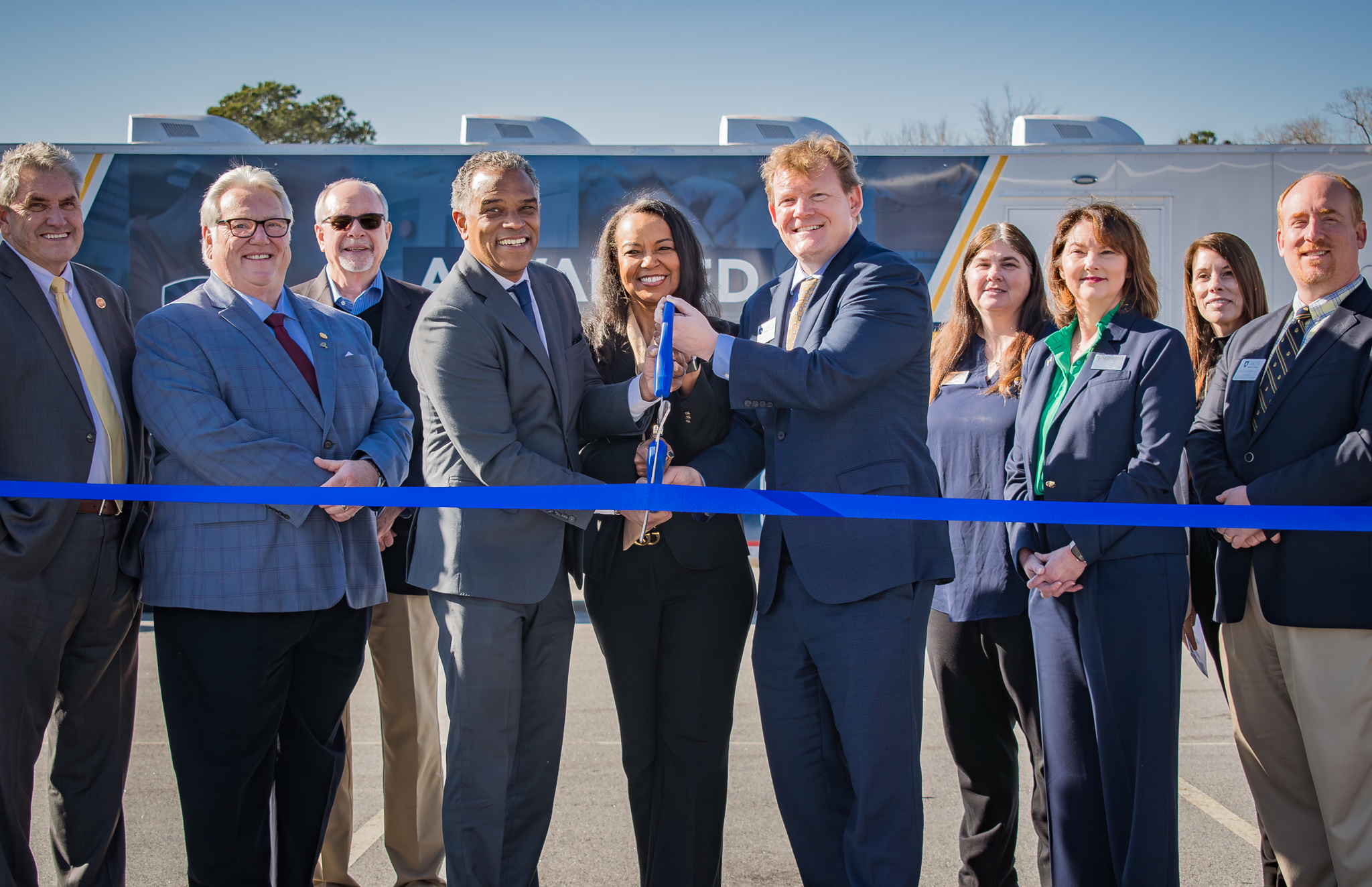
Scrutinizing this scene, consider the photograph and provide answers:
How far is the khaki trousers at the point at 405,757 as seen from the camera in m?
3.39

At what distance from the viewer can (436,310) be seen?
9.39 feet

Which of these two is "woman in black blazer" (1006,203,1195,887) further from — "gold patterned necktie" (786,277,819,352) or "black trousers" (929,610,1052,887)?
"gold patterned necktie" (786,277,819,352)

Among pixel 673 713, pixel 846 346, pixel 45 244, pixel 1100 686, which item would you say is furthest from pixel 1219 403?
pixel 45 244

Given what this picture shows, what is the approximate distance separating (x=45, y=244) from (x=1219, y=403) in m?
3.66

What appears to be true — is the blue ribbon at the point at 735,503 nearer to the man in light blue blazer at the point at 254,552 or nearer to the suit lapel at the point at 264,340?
the man in light blue blazer at the point at 254,552

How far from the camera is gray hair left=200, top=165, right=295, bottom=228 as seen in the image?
2984 mm

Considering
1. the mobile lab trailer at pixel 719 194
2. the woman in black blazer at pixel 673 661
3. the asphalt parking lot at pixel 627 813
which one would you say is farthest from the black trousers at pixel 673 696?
the mobile lab trailer at pixel 719 194

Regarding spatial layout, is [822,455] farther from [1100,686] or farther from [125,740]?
[125,740]

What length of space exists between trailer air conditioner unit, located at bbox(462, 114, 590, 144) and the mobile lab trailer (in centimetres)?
Result: 14

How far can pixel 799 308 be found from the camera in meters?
3.03

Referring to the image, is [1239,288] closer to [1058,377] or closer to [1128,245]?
[1128,245]

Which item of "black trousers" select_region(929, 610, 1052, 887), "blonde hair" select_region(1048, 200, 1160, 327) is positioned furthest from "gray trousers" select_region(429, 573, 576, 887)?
"blonde hair" select_region(1048, 200, 1160, 327)

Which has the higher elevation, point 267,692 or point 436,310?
point 436,310

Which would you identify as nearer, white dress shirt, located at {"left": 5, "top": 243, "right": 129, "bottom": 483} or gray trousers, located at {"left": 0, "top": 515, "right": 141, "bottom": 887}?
gray trousers, located at {"left": 0, "top": 515, "right": 141, "bottom": 887}
